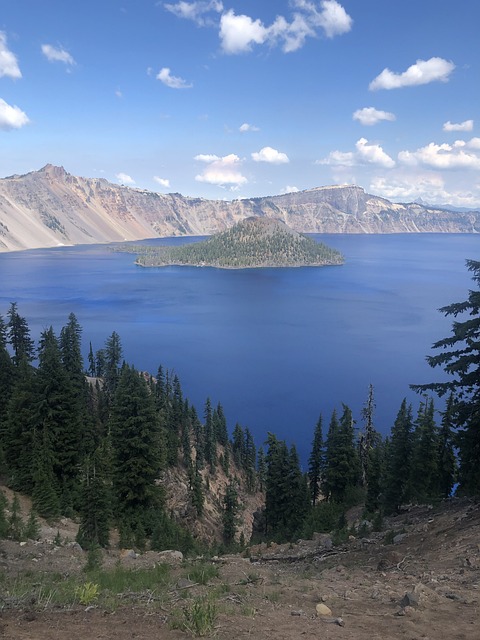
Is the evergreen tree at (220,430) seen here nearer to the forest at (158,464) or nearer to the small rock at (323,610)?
the forest at (158,464)

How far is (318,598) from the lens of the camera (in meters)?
10.1

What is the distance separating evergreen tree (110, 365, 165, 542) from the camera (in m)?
29.3

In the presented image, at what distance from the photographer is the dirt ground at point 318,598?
7.81m

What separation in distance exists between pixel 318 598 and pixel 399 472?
75.5 ft

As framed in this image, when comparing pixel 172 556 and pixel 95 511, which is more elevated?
pixel 172 556

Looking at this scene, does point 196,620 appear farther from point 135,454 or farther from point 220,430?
point 220,430

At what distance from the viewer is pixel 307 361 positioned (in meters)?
112

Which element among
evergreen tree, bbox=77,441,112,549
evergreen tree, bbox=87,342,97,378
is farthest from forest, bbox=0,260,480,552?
evergreen tree, bbox=87,342,97,378

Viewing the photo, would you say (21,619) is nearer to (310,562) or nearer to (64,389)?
(310,562)

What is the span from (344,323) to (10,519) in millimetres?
137747

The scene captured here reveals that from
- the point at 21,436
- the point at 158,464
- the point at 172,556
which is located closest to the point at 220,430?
the point at 21,436

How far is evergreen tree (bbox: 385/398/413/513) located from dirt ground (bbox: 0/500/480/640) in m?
11.3

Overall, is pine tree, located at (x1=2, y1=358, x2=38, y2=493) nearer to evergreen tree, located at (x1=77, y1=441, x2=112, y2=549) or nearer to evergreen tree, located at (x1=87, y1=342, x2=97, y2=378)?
evergreen tree, located at (x1=77, y1=441, x2=112, y2=549)

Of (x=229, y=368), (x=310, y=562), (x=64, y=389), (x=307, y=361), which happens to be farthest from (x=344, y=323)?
(x=310, y=562)
